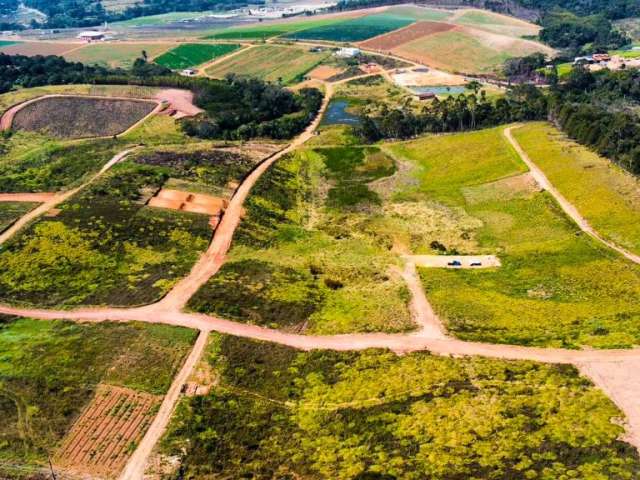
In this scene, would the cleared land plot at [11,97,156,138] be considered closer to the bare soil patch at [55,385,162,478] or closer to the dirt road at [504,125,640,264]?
the dirt road at [504,125,640,264]

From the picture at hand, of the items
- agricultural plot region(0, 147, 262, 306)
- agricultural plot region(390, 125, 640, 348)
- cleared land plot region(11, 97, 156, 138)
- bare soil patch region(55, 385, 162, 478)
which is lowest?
bare soil patch region(55, 385, 162, 478)

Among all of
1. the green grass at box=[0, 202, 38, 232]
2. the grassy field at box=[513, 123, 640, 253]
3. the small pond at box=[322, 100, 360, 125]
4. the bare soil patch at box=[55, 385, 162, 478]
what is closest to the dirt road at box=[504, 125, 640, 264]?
the grassy field at box=[513, 123, 640, 253]

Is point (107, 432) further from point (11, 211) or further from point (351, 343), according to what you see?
point (11, 211)

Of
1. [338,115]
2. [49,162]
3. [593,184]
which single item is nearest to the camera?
[593,184]

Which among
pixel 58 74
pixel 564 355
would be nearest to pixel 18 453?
pixel 564 355

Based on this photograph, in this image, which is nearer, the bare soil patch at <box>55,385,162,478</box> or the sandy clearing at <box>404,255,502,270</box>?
the bare soil patch at <box>55,385,162,478</box>

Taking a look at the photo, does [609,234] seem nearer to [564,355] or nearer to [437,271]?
[437,271]

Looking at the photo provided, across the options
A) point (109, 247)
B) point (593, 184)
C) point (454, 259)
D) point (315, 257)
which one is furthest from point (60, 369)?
point (593, 184)
